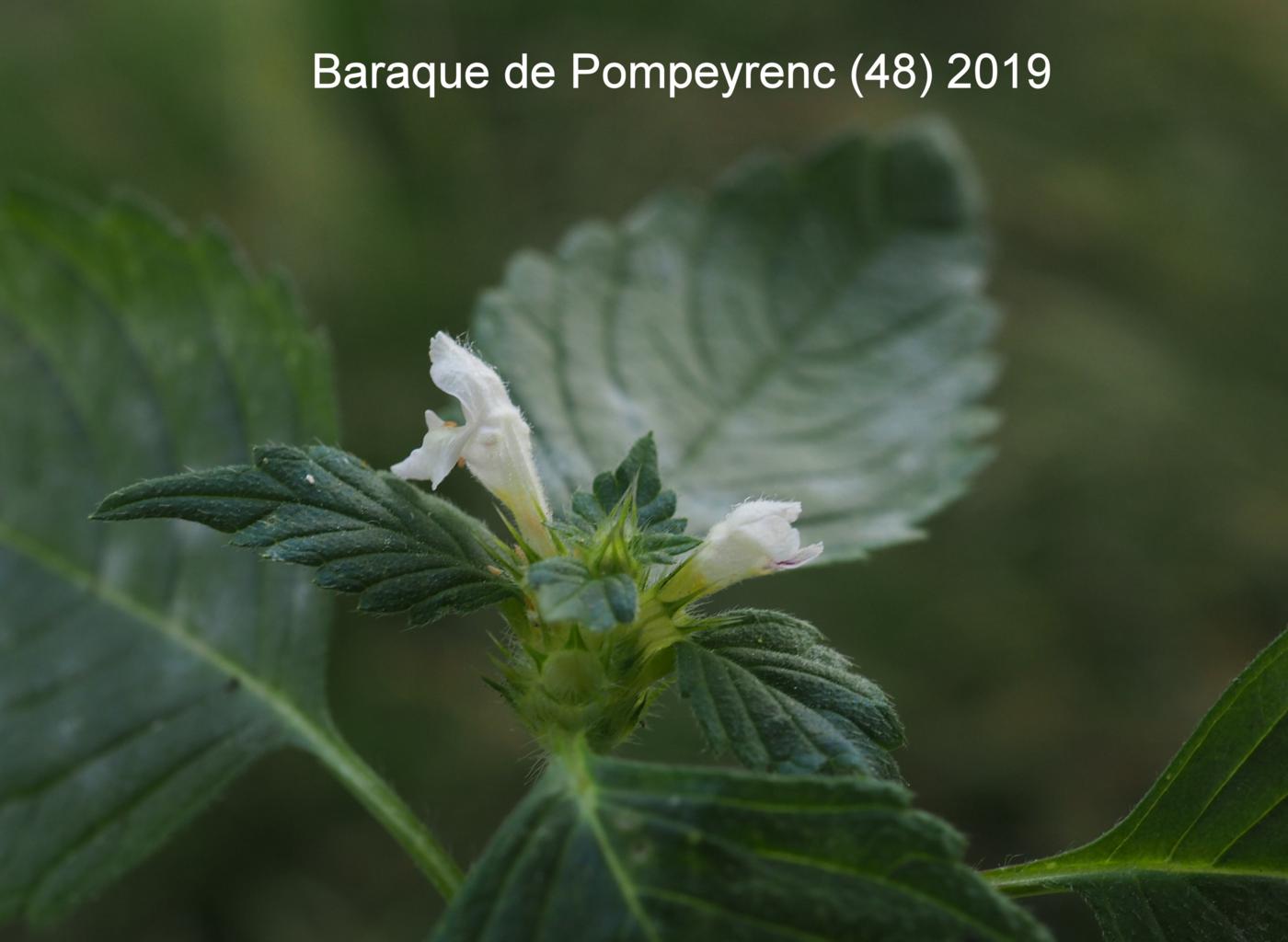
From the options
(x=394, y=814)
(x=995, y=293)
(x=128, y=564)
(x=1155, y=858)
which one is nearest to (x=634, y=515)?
(x=394, y=814)

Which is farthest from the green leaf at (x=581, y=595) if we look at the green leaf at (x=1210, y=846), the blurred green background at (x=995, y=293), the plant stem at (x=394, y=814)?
the blurred green background at (x=995, y=293)

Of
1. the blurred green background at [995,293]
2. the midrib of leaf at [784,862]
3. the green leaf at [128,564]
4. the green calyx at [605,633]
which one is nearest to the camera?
the midrib of leaf at [784,862]

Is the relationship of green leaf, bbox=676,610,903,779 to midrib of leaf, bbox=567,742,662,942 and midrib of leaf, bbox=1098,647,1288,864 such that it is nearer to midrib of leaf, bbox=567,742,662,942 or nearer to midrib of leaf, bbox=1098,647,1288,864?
midrib of leaf, bbox=567,742,662,942

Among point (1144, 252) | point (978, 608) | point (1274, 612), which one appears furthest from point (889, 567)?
point (1144, 252)

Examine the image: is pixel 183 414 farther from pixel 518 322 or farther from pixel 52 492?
pixel 518 322

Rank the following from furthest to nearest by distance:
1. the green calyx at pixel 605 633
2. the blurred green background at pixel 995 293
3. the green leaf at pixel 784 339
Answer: the blurred green background at pixel 995 293 < the green leaf at pixel 784 339 < the green calyx at pixel 605 633

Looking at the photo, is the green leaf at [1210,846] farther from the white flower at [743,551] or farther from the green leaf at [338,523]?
the green leaf at [338,523]

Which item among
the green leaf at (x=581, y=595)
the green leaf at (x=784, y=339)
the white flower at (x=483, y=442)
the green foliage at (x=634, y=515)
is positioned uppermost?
the green leaf at (x=784, y=339)

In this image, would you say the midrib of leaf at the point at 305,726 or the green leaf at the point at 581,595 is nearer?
the green leaf at the point at 581,595
